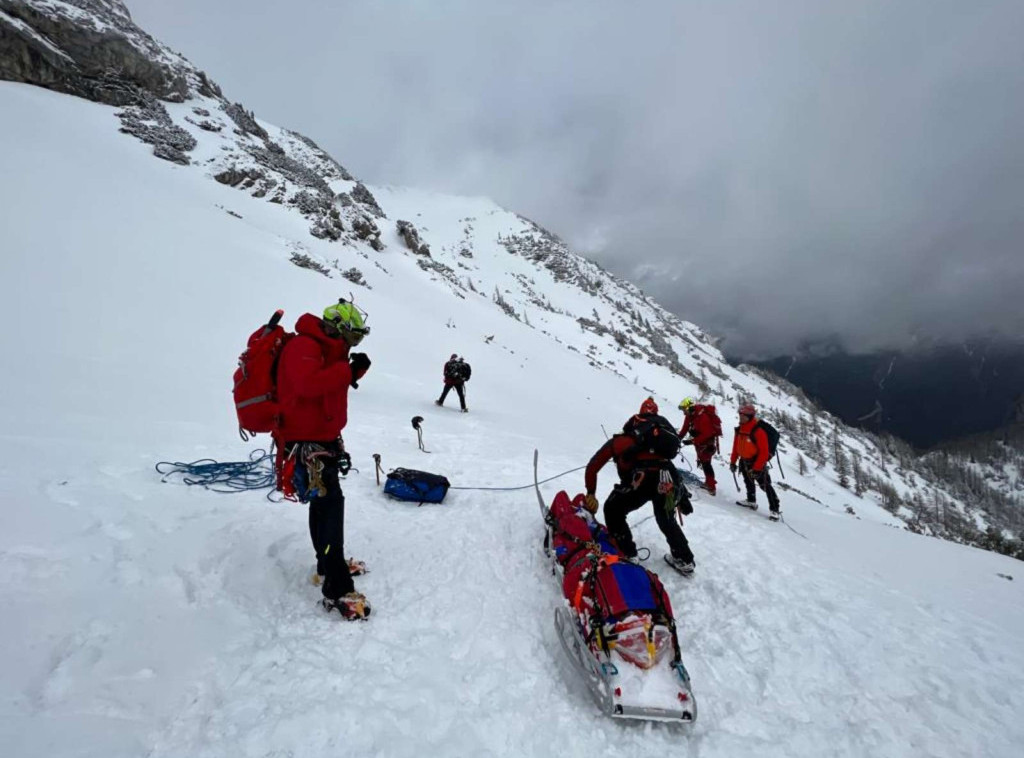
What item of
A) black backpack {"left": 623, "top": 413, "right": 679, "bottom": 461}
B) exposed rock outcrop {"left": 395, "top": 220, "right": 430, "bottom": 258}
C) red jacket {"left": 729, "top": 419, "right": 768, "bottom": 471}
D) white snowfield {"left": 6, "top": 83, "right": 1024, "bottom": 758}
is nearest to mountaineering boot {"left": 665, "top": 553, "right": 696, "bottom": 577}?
white snowfield {"left": 6, "top": 83, "right": 1024, "bottom": 758}

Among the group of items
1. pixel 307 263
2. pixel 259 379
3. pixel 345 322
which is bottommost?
pixel 259 379

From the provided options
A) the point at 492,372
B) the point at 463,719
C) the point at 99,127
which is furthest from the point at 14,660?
the point at 99,127

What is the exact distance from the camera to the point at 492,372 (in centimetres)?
2019

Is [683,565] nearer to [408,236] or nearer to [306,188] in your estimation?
[306,188]

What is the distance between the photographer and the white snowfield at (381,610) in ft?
9.41

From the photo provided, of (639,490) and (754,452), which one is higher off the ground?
Answer: (754,452)

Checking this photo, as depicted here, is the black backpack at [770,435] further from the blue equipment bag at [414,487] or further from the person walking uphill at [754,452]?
the blue equipment bag at [414,487]

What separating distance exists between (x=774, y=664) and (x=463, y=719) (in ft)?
9.17

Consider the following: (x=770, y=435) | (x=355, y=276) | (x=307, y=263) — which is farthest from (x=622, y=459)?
(x=355, y=276)

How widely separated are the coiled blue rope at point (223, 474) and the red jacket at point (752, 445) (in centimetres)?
Result: 789

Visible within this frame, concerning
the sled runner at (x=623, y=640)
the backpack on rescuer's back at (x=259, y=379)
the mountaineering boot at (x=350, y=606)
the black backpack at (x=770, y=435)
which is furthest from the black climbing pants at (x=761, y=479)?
the backpack on rescuer's back at (x=259, y=379)

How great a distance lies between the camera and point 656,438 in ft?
16.6

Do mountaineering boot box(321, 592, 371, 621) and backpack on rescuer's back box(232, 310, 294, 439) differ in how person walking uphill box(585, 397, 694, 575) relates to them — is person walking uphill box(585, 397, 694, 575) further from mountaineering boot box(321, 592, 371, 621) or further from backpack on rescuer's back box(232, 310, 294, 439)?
backpack on rescuer's back box(232, 310, 294, 439)

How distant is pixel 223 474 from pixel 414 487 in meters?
2.53
